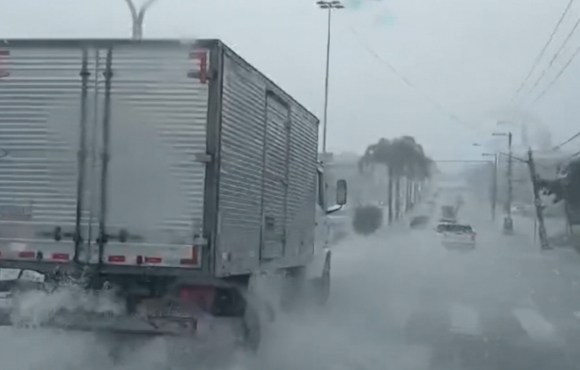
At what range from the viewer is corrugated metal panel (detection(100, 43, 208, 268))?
37.2ft

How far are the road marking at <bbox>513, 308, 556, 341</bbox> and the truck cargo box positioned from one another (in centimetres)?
740

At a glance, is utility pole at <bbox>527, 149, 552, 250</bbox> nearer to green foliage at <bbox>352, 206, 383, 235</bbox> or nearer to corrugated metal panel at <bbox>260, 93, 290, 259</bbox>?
green foliage at <bbox>352, 206, 383, 235</bbox>

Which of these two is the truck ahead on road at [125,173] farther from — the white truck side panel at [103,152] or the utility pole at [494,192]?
the utility pole at [494,192]

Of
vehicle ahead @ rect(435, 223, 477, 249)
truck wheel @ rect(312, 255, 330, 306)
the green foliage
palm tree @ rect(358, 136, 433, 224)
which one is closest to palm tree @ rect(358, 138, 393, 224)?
palm tree @ rect(358, 136, 433, 224)

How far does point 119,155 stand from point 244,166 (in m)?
1.63

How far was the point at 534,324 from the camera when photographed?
19.6 m


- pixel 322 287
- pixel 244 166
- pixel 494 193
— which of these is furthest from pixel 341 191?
pixel 494 193

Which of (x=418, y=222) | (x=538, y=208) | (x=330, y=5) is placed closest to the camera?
(x=330, y=5)

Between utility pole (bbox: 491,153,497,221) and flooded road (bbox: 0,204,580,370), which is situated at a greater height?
utility pole (bbox: 491,153,497,221)

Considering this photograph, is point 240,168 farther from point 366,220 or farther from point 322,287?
point 366,220

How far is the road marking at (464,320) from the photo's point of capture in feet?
58.8

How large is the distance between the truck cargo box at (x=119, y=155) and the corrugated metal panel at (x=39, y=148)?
1cm

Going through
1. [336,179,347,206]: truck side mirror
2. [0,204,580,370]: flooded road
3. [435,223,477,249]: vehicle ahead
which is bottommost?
[0,204,580,370]: flooded road

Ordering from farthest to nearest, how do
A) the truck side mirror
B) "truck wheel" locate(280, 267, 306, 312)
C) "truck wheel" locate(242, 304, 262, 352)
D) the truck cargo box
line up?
the truck side mirror, "truck wheel" locate(280, 267, 306, 312), "truck wheel" locate(242, 304, 262, 352), the truck cargo box
